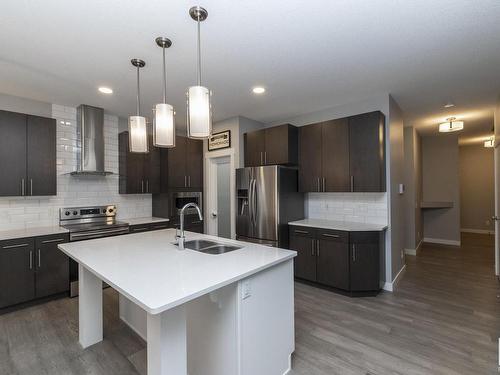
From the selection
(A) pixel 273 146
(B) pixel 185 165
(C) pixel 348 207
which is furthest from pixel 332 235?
(B) pixel 185 165

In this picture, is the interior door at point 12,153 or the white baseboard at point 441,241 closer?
the interior door at point 12,153

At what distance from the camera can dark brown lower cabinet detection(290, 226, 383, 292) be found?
309 cm

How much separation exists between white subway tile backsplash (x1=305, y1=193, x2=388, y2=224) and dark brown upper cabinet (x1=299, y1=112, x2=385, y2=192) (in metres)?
0.36

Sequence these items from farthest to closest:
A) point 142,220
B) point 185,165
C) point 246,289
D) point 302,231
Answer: point 185,165 → point 142,220 → point 302,231 → point 246,289

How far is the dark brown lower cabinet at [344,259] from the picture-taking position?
10.1 ft

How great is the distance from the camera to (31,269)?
293 centimetres

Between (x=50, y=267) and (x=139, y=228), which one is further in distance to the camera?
(x=139, y=228)

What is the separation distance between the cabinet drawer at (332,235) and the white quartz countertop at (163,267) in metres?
→ 1.47

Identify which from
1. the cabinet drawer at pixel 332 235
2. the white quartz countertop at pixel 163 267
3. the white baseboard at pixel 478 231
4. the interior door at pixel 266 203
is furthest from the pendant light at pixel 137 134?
the white baseboard at pixel 478 231

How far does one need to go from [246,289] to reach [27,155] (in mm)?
3414

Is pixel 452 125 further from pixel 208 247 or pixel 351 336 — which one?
pixel 208 247

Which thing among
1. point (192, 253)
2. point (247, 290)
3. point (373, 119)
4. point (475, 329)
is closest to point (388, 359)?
point (475, 329)

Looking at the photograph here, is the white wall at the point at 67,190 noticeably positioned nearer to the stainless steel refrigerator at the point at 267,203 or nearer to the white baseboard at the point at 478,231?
the stainless steel refrigerator at the point at 267,203

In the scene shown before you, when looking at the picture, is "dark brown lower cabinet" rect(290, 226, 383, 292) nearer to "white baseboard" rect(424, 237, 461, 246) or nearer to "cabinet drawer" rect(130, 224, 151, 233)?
"cabinet drawer" rect(130, 224, 151, 233)
